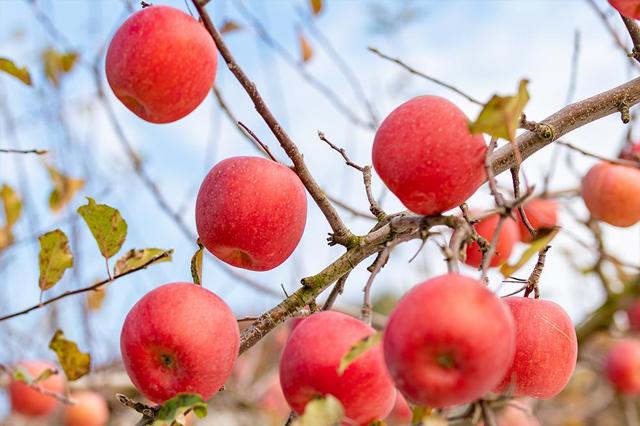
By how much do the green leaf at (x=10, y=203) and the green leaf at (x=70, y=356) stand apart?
0.78 metres

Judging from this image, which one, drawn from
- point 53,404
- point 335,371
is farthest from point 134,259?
point 53,404

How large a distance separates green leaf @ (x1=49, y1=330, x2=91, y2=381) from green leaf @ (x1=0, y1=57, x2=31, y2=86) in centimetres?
46

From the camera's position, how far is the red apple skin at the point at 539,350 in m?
0.82

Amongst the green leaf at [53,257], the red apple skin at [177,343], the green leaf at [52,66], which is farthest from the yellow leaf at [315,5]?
the red apple skin at [177,343]

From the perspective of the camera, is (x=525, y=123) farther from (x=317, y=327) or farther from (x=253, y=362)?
(x=253, y=362)

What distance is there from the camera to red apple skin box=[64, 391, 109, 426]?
2.70 meters

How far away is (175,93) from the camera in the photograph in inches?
32.4

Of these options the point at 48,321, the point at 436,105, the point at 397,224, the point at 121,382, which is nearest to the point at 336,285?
the point at 397,224

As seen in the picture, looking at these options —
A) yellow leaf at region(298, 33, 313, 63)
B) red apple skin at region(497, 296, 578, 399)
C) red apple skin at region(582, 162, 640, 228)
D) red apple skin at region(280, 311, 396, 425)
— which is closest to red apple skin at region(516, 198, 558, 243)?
red apple skin at region(582, 162, 640, 228)

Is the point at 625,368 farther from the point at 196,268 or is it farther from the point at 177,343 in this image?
the point at 177,343

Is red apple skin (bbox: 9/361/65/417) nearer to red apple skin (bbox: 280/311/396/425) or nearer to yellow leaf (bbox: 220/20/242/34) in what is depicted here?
yellow leaf (bbox: 220/20/242/34)

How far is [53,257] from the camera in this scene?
1.09m

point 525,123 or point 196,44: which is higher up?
point 196,44

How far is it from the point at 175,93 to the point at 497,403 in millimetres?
494
